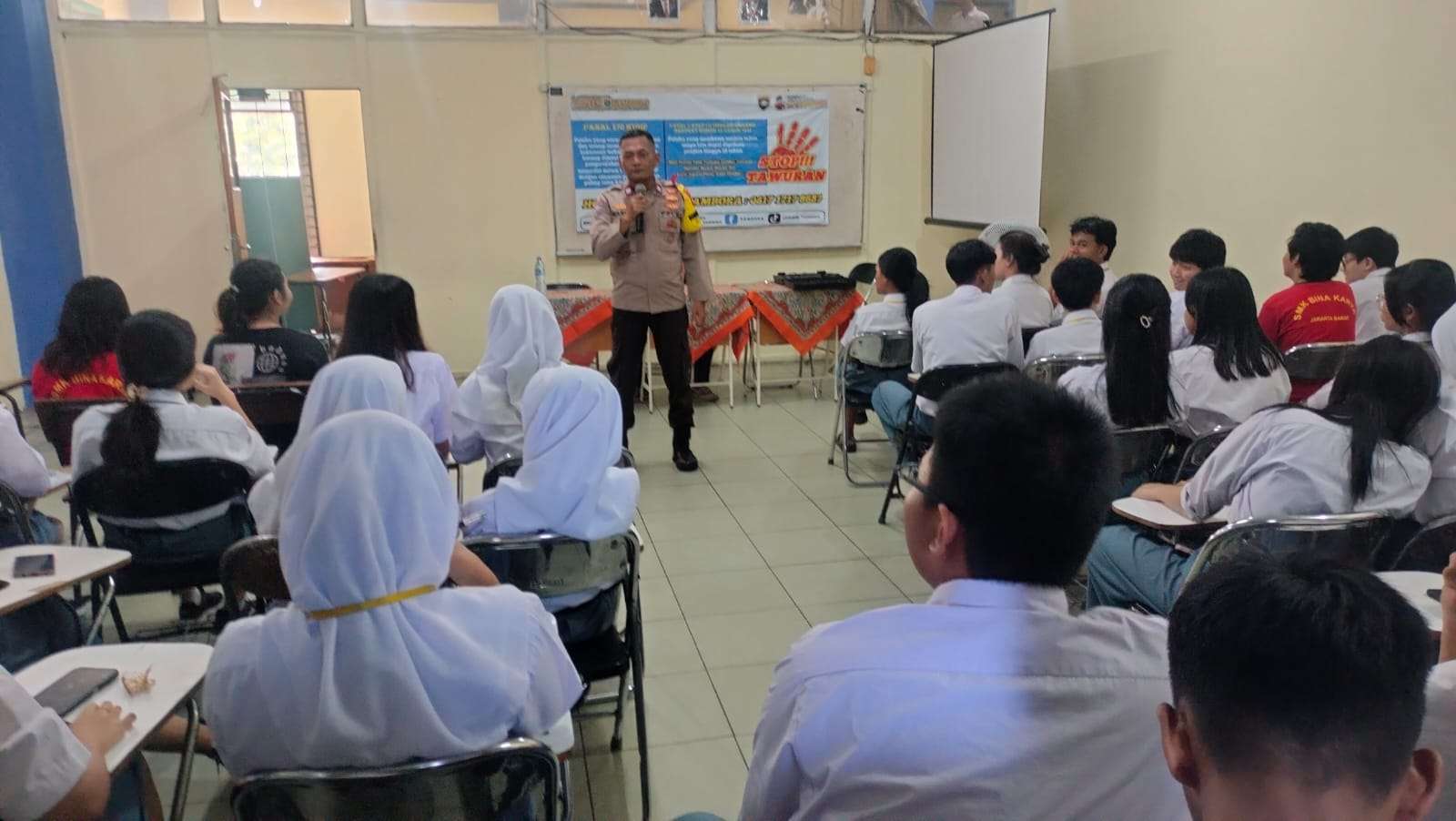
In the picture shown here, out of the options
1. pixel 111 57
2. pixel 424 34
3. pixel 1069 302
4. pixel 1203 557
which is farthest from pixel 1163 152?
pixel 111 57

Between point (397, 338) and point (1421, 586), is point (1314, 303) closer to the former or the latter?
point (1421, 586)

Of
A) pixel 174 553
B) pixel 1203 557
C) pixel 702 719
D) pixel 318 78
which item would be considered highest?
pixel 318 78

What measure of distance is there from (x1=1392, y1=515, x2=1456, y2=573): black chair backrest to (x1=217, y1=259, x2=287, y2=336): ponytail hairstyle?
134 inches

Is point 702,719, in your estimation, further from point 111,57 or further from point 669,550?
point 111,57

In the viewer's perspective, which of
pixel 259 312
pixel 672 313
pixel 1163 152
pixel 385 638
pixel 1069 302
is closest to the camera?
pixel 385 638

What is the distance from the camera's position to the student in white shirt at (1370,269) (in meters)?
3.90

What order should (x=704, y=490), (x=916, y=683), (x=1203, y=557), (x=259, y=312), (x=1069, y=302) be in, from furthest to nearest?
1. (x=704, y=490)
2. (x=1069, y=302)
3. (x=259, y=312)
4. (x=1203, y=557)
5. (x=916, y=683)

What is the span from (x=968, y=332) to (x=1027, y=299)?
0.74m

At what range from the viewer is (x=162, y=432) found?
2.52 meters

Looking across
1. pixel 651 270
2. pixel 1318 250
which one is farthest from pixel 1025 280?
pixel 651 270

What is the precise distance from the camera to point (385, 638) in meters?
1.38

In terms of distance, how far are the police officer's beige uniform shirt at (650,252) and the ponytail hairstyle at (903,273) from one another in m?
1.03

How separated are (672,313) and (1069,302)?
1947 mm

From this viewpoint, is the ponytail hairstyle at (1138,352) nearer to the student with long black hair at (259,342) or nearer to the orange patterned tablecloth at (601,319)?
the student with long black hair at (259,342)
